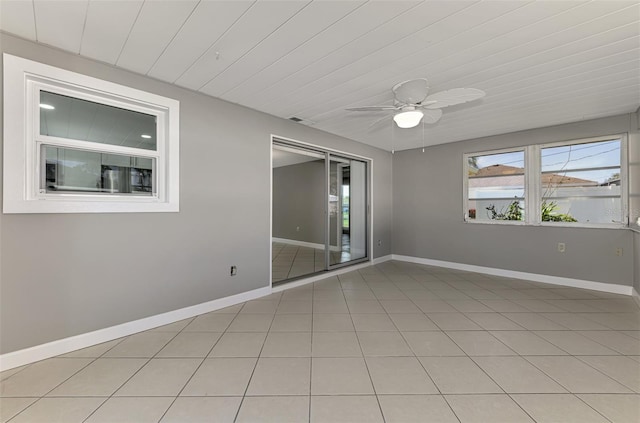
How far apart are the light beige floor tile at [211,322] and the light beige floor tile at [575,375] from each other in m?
2.69

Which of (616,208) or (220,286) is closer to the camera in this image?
(220,286)

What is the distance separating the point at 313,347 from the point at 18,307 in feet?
7.41

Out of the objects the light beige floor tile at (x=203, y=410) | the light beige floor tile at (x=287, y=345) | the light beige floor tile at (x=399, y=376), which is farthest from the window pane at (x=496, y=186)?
the light beige floor tile at (x=203, y=410)

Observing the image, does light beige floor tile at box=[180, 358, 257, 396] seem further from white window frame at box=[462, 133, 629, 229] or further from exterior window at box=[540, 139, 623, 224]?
exterior window at box=[540, 139, 623, 224]

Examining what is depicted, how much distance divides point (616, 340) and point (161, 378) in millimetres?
3771

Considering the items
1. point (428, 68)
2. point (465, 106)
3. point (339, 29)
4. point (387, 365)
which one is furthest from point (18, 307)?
point (465, 106)

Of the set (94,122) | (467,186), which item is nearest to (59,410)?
(94,122)

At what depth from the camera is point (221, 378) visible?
5.90 ft

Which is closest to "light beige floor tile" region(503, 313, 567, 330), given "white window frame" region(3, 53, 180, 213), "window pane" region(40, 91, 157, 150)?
"white window frame" region(3, 53, 180, 213)

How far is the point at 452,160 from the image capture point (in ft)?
16.4

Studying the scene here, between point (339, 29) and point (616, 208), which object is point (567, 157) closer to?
point (616, 208)

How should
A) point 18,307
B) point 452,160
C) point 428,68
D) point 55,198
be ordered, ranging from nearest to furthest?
point 18,307 → point 55,198 → point 428,68 → point 452,160

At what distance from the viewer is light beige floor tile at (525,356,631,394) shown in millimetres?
1686

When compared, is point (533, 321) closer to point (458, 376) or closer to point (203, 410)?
point (458, 376)
